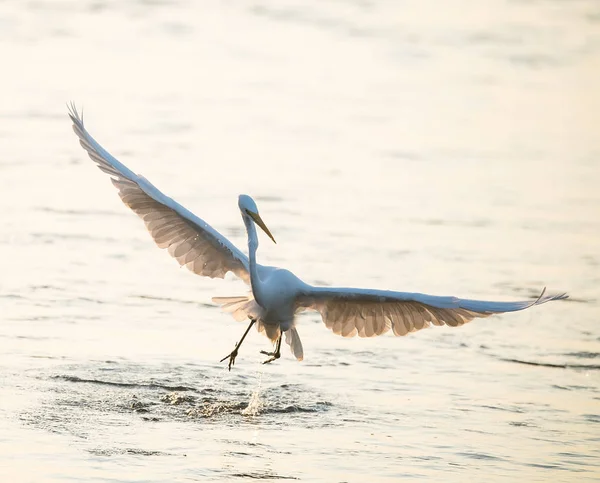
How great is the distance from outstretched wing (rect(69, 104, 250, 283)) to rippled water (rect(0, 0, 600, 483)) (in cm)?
81

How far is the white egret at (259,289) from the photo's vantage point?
10484 millimetres

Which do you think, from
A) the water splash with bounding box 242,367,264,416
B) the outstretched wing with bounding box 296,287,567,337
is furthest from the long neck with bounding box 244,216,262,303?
the water splash with bounding box 242,367,264,416

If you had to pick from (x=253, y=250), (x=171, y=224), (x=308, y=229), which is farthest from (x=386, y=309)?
(x=308, y=229)

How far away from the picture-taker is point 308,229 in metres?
14.6

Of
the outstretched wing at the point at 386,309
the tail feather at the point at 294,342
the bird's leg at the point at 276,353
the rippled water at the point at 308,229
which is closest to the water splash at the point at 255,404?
the rippled water at the point at 308,229

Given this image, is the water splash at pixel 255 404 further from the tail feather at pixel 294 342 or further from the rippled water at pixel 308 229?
the tail feather at pixel 294 342

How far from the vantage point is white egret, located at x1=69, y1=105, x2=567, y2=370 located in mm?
10484

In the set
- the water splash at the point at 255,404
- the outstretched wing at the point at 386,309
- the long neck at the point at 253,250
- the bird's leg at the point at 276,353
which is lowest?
the water splash at the point at 255,404

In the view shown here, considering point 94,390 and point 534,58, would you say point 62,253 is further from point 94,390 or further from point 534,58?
point 534,58

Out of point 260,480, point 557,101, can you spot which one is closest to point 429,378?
point 260,480

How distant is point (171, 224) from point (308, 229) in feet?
11.2

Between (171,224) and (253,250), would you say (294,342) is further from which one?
(171,224)

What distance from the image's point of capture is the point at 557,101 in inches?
786

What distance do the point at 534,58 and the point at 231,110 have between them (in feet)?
18.3
